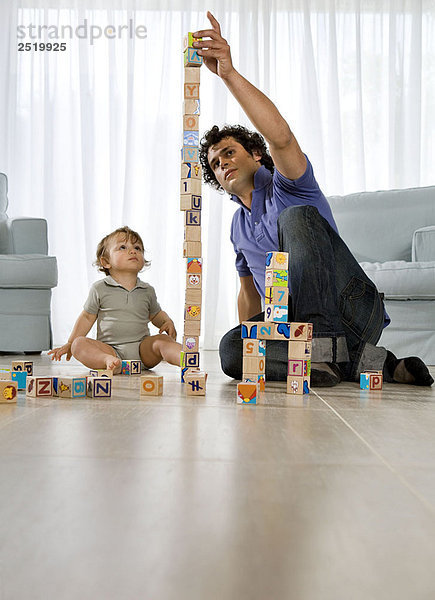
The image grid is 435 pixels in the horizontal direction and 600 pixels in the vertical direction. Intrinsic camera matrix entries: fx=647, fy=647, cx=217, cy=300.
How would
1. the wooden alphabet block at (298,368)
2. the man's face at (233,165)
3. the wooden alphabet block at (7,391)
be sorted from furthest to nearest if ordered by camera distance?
1. the man's face at (233,165)
2. the wooden alphabet block at (298,368)
3. the wooden alphabet block at (7,391)

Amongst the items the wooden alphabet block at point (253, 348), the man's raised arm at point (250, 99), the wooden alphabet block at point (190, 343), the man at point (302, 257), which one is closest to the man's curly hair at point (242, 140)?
the man at point (302, 257)

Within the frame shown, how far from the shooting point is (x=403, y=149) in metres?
4.66

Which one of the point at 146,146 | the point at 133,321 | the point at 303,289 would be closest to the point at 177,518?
the point at 303,289

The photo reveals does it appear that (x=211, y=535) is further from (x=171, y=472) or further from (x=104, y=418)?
(x=104, y=418)

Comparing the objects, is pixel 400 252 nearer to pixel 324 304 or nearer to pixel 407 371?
pixel 407 371

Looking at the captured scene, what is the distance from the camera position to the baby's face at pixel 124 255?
2514mm

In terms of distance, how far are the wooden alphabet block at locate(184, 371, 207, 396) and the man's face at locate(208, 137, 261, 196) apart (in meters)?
0.80

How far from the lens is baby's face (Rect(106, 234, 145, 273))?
2.51 m

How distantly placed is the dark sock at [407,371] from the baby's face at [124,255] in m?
1.07

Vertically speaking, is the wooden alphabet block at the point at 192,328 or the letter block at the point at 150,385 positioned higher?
the wooden alphabet block at the point at 192,328

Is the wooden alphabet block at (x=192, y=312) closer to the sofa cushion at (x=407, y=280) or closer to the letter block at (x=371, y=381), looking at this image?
the letter block at (x=371, y=381)

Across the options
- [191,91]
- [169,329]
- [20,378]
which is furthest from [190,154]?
[169,329]

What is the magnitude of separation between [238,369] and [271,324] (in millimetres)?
395

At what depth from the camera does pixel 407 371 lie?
1.86 metres
